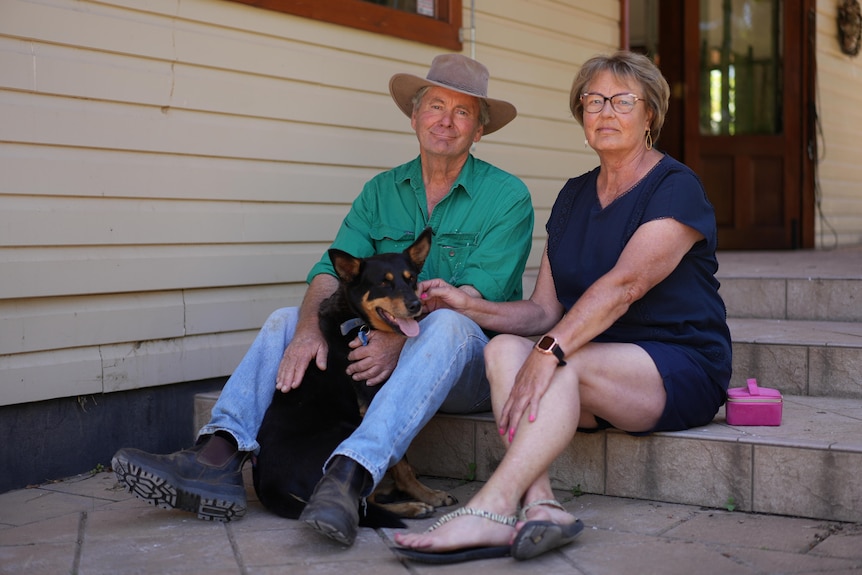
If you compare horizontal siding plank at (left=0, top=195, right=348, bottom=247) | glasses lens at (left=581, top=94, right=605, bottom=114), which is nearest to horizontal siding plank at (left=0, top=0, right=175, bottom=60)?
horizontal siding plank at (left=0, top=195, right=348, bottom=247)

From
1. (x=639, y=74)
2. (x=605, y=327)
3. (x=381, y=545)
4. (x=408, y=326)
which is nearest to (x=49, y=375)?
(x=408, y=326)

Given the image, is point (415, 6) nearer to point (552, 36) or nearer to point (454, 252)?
point (552, 36)

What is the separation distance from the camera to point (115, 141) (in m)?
3.85

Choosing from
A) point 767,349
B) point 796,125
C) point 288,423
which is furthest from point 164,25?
point 796,125

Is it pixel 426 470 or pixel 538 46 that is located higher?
pixel 538 46

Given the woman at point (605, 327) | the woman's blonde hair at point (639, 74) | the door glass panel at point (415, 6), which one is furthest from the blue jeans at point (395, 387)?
the door glass panel at point (415, 6)

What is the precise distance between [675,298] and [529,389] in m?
0.62

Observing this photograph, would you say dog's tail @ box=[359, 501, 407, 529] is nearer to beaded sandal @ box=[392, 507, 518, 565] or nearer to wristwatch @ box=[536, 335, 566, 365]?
beaded sandal @ box=[392, 507, 518, 565]

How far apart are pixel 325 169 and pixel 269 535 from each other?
7.28ft

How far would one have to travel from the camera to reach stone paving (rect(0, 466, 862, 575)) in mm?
2576

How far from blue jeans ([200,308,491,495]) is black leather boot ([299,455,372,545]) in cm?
3

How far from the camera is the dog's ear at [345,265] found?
10.7 feet

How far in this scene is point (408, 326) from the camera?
123 inches

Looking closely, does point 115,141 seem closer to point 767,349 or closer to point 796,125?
point 767,349
